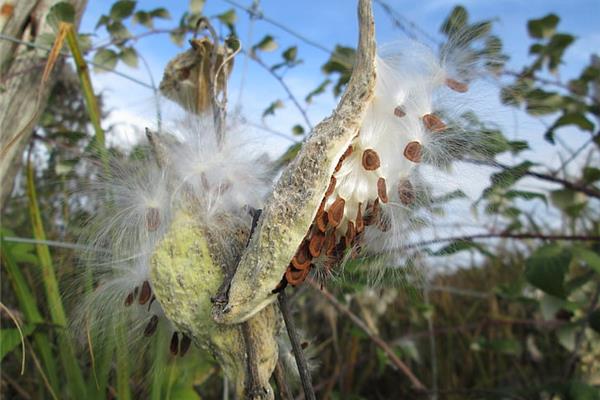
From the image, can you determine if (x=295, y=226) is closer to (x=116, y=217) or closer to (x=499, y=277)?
(x=116, y=217)

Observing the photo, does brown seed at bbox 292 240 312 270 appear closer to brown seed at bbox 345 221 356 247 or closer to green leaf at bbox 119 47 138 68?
brown seed at bbox 345 221 356 247

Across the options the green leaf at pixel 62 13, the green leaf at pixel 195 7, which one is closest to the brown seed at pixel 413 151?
the green leaf at pixel 62 13

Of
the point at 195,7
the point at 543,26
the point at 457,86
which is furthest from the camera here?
the point at 543,26

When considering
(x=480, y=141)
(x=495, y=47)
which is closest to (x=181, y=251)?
A: (x=480, y=141)

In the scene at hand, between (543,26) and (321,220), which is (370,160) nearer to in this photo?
(321,220)

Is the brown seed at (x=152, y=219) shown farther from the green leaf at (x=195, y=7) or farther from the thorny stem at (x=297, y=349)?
the green leaf at (x=195, y=7)

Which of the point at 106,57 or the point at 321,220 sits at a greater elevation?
the point at 106,57

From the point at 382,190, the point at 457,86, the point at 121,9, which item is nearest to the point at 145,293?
the point at 382,190
